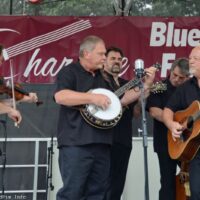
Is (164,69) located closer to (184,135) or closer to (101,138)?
(184,135)

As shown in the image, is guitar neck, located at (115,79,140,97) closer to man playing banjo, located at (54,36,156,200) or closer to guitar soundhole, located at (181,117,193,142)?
man playing banjo, located at (54,36,156,200)

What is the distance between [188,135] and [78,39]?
218 cm

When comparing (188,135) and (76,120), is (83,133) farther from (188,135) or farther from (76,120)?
(188,135)

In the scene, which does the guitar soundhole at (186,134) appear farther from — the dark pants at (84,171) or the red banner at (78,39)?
the red banner at (78,39)

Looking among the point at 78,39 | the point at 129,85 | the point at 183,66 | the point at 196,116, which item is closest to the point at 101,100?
the point at 129,85

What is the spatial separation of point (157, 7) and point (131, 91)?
2.30 meters

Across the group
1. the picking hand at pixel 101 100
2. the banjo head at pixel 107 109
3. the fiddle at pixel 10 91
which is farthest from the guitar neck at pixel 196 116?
the fiddle at pixel 10 91

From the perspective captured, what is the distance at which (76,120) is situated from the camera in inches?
155

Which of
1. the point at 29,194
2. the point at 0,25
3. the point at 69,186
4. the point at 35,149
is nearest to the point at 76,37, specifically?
the point at 0,25

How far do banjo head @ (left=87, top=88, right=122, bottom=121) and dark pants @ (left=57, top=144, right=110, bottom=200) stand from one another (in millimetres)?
245

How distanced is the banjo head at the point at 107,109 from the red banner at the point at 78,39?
1.81m

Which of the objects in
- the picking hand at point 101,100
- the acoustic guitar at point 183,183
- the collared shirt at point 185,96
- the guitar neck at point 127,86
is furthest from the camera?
the acoustic guitar at point 183,183

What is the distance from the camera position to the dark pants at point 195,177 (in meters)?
4.02

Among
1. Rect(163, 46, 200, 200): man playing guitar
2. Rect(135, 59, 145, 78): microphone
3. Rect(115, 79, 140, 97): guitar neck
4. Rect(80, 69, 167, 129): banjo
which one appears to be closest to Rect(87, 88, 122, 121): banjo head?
Rect(80, 69, 167, 129): banjo
